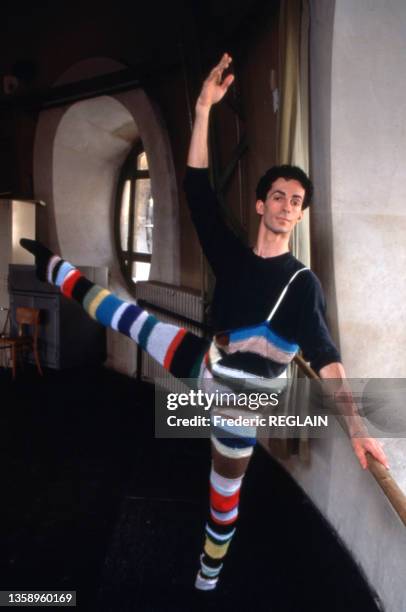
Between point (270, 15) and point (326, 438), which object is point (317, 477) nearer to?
point (326, 438)

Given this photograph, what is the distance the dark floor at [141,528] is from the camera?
5.57ft

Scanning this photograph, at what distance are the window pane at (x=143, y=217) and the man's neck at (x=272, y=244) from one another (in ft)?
11.6

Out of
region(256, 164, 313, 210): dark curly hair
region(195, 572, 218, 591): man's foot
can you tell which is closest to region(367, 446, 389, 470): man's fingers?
region(256, 164, 313, 210): dark curly hair

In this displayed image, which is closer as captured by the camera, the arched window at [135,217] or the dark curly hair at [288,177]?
the dark curly hair at [288,177]

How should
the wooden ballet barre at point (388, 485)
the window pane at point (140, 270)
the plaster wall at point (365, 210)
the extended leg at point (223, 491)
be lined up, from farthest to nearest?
the window pane at point (140, 270) < the plaster wall at point (365, 210) < the extended leg at point (223, 491) < the wooden ballet barre at point (388, 485)

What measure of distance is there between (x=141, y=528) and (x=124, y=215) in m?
3.85

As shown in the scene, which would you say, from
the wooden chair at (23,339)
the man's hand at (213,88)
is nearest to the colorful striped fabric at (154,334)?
the man's hand at (213,88)

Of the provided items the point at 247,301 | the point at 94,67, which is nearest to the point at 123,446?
the point at 247,301

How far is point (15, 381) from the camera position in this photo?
411 centimetres

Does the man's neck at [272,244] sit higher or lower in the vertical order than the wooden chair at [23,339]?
higher

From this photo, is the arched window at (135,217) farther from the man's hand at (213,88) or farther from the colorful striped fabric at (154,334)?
the man's hand at (213,88)

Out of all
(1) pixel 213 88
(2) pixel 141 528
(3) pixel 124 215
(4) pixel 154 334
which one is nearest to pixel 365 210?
(1) pixel 213 88

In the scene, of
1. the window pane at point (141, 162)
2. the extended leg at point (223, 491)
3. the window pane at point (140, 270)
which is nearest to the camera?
the extended leg at point (223, 491)

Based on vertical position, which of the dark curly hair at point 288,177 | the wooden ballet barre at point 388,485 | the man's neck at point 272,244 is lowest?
the wooden ballet barre at point 388,485
